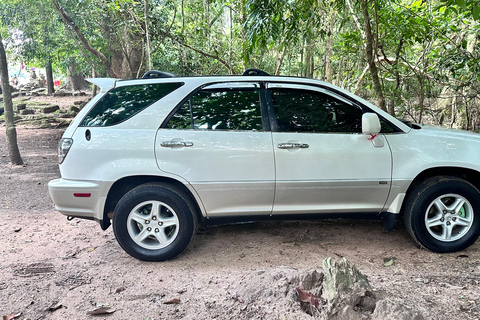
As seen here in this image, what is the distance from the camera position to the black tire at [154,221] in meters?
3.57

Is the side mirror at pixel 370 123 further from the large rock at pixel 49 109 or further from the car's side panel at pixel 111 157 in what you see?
the large rock at pixel 49 109

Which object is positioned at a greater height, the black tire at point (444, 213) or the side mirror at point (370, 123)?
the side mirror at point (370, 123)

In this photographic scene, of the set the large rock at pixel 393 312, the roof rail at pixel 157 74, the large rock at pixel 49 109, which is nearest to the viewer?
the large rock at pixel 393 312

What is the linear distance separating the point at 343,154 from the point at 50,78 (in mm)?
26333

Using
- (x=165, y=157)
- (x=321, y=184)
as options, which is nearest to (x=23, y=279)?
(x=165, y=157)

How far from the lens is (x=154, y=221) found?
3654 millimetres

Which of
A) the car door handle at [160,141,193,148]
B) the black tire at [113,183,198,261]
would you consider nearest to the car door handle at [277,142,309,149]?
the car door handle at [160,141,193,148]

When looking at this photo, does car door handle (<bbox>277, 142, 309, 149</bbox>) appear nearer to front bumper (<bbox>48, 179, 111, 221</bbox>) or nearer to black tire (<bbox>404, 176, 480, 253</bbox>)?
black tire (<bbox>404, 176, 480, 253</bbox>)

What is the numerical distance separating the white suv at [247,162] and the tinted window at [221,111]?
0.01 m

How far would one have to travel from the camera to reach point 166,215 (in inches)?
147

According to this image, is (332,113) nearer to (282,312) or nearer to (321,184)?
(321,184)

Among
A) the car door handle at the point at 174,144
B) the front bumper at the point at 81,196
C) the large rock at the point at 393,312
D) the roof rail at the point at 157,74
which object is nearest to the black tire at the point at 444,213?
the large rock at the point at 393,312

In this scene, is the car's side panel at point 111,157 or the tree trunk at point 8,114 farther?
the tree trunk at point 8,114

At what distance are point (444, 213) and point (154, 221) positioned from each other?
2.96 meters
